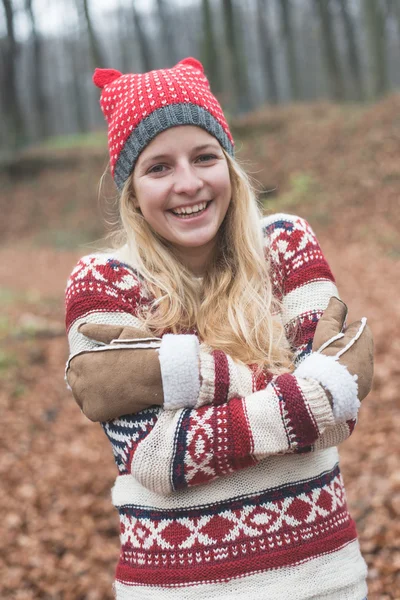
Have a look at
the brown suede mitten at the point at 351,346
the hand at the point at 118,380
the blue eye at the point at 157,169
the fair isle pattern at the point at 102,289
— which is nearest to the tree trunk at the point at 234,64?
the blue eye at the point at 157,169

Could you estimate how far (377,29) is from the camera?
59.5 ft

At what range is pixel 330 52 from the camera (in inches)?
737

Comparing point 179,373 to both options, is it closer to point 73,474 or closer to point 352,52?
point 73,474

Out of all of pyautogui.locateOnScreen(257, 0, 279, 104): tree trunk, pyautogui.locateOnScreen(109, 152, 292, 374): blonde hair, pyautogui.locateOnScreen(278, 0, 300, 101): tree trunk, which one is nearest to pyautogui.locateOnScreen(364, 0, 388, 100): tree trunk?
pyautogui.locateOnScreen(278, 0, 300, 101): tree trunk

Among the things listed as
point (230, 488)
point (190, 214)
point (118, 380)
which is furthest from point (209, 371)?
point (190, 214)

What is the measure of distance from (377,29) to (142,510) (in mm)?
19261

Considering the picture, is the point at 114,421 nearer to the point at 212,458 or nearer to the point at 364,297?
the point at 212,458

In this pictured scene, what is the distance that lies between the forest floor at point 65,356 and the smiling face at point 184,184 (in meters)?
0.68

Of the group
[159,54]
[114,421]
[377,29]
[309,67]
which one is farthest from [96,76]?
[159,54]

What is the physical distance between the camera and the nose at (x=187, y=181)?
7.09 feet

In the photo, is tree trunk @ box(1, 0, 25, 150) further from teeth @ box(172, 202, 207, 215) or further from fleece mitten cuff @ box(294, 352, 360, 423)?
fleece mitten cuff @ box(294, 352, 360, 423)

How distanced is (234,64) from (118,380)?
18.6 metres

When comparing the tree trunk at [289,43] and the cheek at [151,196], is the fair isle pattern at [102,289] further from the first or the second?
the tree trunk at [289,43]

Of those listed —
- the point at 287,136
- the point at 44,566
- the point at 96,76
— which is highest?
the point at 96,76
